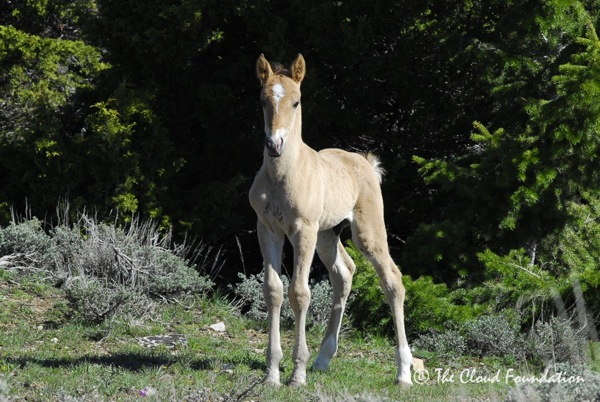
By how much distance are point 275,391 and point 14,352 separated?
8.37 ft

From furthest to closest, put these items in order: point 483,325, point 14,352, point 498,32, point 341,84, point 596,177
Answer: point 341,84 → point 498,32 → point 596,177 → point 483,325 → point 14,352

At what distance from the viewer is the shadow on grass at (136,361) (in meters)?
7.45

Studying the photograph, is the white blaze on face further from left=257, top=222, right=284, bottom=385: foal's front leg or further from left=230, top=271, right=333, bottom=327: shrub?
left=230, top=271, right=333, bottom=327: shrub

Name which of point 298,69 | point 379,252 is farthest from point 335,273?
point 298,69

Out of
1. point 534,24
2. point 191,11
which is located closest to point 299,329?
point 534,24

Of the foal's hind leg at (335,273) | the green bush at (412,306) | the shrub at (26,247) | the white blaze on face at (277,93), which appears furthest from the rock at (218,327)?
the white blaze on face at (277,93)

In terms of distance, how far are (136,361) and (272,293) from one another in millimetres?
1422

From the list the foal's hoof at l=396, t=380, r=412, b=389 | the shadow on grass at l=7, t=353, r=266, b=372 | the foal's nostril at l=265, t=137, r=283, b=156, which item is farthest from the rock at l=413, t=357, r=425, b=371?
the foal's nostril at l=265, t=137, r=283, b=156

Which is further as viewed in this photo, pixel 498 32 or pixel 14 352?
pixel 498 32

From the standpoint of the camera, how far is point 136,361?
7.72m

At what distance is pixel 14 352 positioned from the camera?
789cm

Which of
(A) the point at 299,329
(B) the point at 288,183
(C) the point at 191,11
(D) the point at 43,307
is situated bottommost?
(D) the point at 43,307

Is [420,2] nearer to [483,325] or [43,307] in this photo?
[483,325]

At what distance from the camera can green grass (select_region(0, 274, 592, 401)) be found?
259 inches
